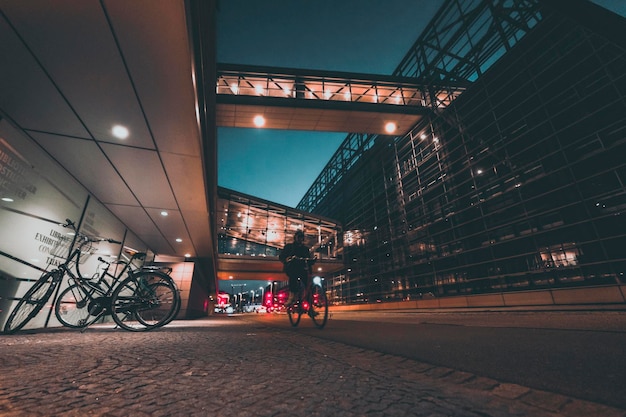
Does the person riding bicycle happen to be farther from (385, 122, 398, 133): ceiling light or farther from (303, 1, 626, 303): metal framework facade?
(385, 122, 398, 133): ceiling light

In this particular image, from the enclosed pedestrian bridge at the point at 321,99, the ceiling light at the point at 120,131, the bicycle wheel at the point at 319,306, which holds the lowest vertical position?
the bicycle wheel at the point at 319,306

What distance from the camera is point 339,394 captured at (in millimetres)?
1030

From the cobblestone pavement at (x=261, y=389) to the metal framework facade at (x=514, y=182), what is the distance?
13.4 ft

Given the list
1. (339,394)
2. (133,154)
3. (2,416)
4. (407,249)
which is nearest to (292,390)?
(339,394)

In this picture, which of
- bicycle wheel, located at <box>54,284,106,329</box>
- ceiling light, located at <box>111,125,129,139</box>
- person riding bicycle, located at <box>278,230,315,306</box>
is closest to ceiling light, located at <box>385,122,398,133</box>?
person riding bicycle, located at <box>278,230,315,306</box>

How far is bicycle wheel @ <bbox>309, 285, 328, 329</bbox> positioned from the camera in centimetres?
435

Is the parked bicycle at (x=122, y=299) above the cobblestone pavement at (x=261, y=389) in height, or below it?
above

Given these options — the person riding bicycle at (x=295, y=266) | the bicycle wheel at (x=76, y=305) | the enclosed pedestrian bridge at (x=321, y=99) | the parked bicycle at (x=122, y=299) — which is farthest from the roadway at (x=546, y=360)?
the enclosed pedestrian bridge at (x=321, y=99)

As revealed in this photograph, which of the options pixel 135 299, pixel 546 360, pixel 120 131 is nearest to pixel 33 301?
pixel 135 299

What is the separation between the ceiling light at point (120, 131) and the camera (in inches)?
172

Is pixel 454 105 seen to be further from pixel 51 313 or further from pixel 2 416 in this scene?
pixel 51 313

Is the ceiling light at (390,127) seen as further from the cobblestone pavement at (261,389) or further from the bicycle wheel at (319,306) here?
the cobblestone pavement at (261,389)

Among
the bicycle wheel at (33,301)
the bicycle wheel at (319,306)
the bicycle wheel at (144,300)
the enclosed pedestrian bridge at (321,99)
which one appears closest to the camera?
the bicycle wheel at (144,300)

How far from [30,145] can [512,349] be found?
7.53 metres
